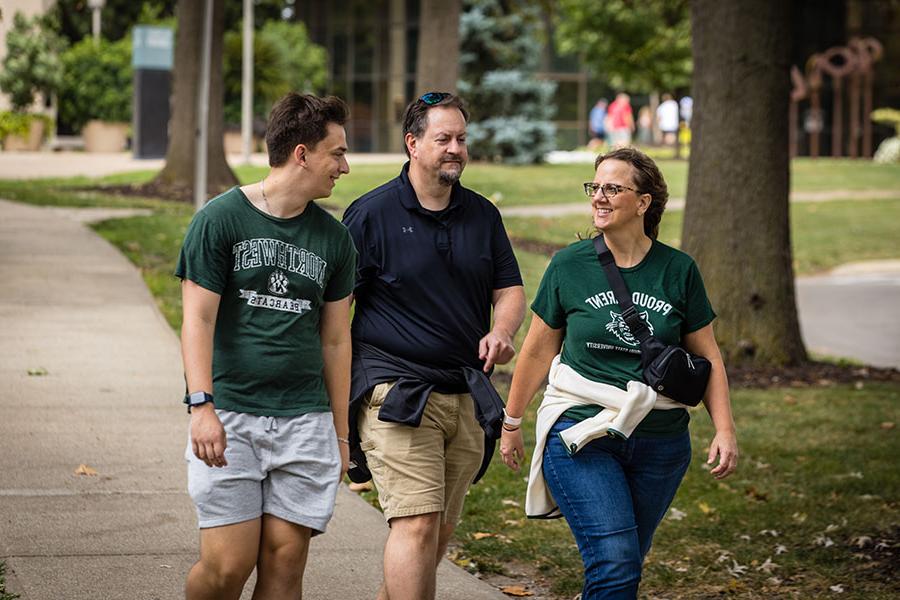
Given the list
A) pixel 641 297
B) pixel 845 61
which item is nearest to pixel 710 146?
pixel 641 297

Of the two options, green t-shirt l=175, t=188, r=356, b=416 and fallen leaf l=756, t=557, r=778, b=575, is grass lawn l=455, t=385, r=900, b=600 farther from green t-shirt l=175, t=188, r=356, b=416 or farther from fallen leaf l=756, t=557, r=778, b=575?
green t-shirt l=175, t=188, r=356, b=416

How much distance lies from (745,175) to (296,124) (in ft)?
27.2

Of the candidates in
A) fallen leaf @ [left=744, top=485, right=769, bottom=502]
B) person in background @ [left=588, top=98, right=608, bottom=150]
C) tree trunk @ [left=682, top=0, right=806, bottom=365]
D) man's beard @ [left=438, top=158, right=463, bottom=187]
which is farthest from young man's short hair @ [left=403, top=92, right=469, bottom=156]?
person in background @ [left=588, top=98, right=608, bottom=150]

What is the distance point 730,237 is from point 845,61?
36749 mm

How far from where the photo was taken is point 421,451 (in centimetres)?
485

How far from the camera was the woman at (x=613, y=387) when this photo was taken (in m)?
4.56

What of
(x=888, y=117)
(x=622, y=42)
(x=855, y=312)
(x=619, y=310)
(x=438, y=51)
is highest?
(x=622, y=42)

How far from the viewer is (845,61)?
4659 centimetres

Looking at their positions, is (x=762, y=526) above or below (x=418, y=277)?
below

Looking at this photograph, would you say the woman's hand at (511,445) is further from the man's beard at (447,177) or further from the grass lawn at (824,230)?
the grass lawn at (824,230)

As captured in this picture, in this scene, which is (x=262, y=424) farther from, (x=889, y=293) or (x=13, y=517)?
(x=889, y=293)

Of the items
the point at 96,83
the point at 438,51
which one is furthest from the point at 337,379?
the point at 96,83

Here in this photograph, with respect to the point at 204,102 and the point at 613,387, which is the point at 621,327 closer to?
the point at 613,387

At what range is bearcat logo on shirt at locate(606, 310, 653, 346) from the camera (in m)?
4.62
